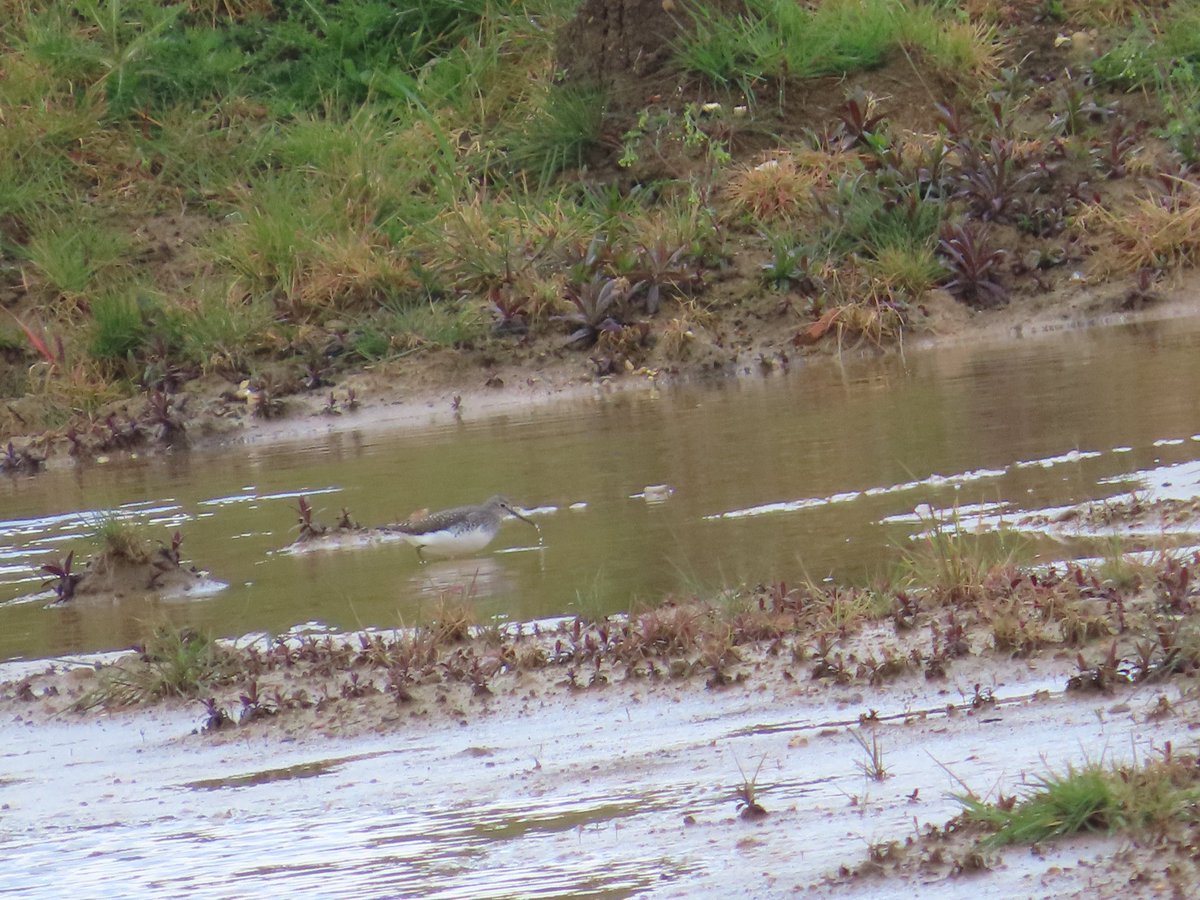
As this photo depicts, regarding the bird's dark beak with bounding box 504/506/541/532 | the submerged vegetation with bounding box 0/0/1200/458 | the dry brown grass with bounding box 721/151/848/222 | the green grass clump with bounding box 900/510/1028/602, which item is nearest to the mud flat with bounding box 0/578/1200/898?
the green grass clump with bounding box 900/510/1028/602

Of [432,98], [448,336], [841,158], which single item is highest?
[432,98]

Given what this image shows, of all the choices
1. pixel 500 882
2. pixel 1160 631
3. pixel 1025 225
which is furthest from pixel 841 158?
pixel 500 882

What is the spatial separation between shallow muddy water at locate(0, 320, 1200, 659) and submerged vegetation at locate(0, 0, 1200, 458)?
1097 millimetres

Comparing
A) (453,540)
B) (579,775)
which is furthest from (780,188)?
(579,775)

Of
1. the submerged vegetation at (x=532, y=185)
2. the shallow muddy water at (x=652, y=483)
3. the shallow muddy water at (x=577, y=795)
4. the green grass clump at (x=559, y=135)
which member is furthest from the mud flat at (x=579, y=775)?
the green grass clump at (x=559, y=135)

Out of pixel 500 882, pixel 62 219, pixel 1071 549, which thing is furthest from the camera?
pixel 62 219

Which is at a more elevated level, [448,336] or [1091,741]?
[448,336]

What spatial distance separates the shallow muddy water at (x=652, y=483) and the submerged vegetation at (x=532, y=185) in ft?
3.60

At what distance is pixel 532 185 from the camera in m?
16.2

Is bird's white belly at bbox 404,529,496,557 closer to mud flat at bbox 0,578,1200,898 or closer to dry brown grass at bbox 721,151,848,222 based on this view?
mud flat at bbox 0,578,1200,898

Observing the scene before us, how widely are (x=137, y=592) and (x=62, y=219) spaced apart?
8579 millimetres

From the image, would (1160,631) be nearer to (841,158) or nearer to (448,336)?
(448,336)

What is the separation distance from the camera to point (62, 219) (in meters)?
16.4

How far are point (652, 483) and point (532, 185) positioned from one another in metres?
7.03
